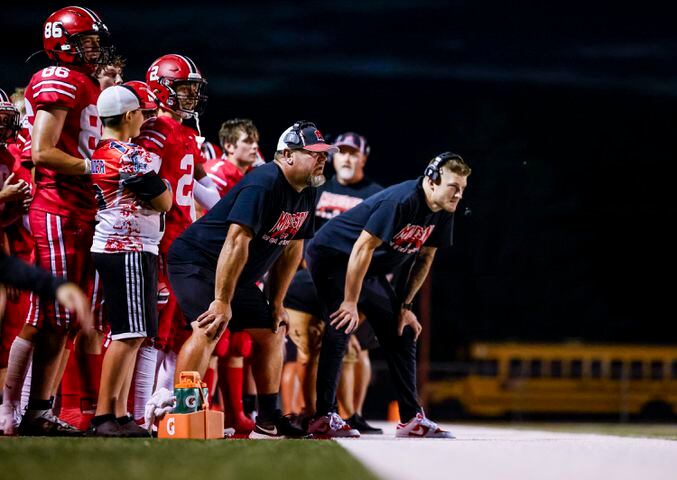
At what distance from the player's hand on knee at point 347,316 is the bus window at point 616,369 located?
1284 centimetres

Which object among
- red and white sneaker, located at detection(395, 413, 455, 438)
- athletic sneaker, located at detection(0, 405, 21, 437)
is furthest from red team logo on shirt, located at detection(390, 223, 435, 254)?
athletic sneaker, located at detection(0, 405, 21, 437)

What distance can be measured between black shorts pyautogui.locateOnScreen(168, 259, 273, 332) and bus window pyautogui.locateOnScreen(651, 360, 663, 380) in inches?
549

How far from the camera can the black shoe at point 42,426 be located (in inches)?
202

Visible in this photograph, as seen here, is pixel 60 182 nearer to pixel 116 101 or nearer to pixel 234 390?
pixel 116 101

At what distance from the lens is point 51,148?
5.17 meters

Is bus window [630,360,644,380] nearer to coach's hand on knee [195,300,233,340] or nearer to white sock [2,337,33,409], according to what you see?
coach's hand on knee [195,300,233,340]

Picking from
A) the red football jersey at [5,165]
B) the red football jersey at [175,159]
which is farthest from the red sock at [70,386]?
the red football jersey at [5,165]

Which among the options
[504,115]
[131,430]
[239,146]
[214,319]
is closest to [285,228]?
[214,319]

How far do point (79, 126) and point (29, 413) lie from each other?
4.46 feet

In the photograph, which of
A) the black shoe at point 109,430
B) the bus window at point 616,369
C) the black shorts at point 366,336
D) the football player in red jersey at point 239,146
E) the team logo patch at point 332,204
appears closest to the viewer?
the black shoe at point 109,430

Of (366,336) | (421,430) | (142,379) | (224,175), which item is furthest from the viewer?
(366,336)

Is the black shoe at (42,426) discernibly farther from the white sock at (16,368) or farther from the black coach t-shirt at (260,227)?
the black coach t-shirt at (260,227)

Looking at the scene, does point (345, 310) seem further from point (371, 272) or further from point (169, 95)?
point (169, 95)

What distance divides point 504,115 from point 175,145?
28.2 m
